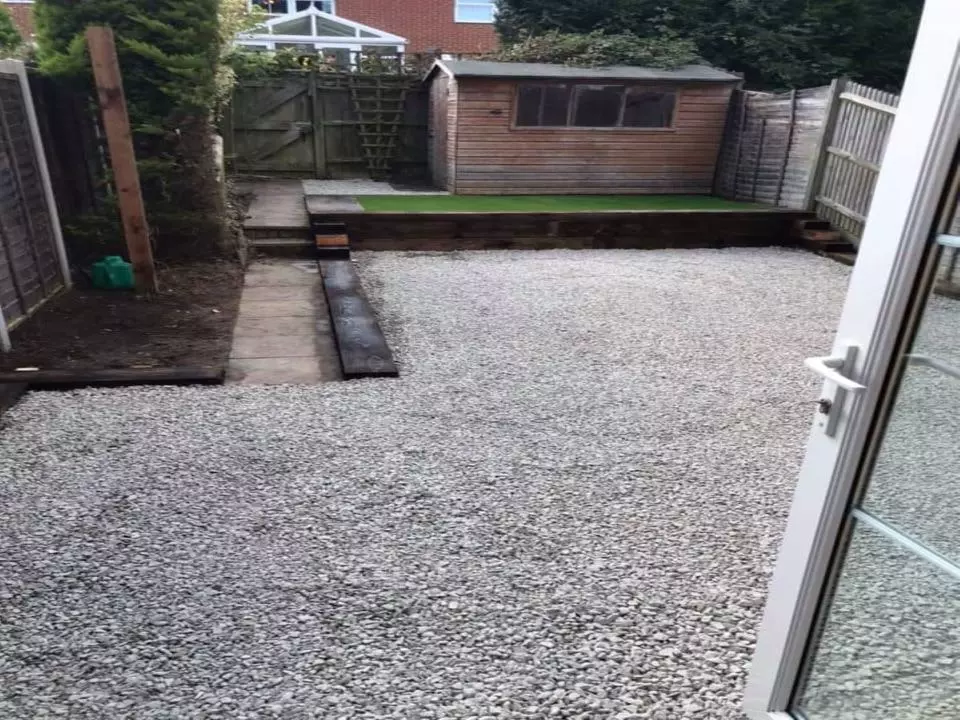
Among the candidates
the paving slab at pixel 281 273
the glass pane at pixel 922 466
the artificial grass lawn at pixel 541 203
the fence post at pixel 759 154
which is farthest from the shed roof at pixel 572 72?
the glass pane at pixel 922 466

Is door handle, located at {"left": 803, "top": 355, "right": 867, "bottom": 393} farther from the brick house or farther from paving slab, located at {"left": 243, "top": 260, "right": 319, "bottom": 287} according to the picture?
the brick house

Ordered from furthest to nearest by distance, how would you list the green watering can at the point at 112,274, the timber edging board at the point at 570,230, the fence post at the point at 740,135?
the fence post at the point at 740,135 < the timber edging board at the point at 570,230 < the green watering can at the point at 112,274

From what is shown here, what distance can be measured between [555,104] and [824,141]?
157 inches

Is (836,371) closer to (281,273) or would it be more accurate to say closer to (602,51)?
(281,273)

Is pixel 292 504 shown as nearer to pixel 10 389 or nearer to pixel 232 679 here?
pixel 232 679

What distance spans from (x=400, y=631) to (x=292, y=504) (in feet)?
2.72

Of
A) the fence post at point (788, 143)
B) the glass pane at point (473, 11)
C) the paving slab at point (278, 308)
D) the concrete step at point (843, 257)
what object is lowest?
the concrete step at point (843, 257)

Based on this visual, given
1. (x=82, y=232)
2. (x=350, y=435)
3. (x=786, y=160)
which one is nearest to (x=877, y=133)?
(x=786, y=160)

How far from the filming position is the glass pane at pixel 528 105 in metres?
10.1

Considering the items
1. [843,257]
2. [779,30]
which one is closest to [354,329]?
[843,257]

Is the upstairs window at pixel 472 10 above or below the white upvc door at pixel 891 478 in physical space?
above

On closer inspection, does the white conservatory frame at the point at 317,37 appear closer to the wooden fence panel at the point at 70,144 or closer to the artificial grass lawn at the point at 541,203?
the artificial grass lawn at the point at 541,203

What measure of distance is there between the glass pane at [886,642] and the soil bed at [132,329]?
3445mm

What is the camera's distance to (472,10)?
18.3 m
